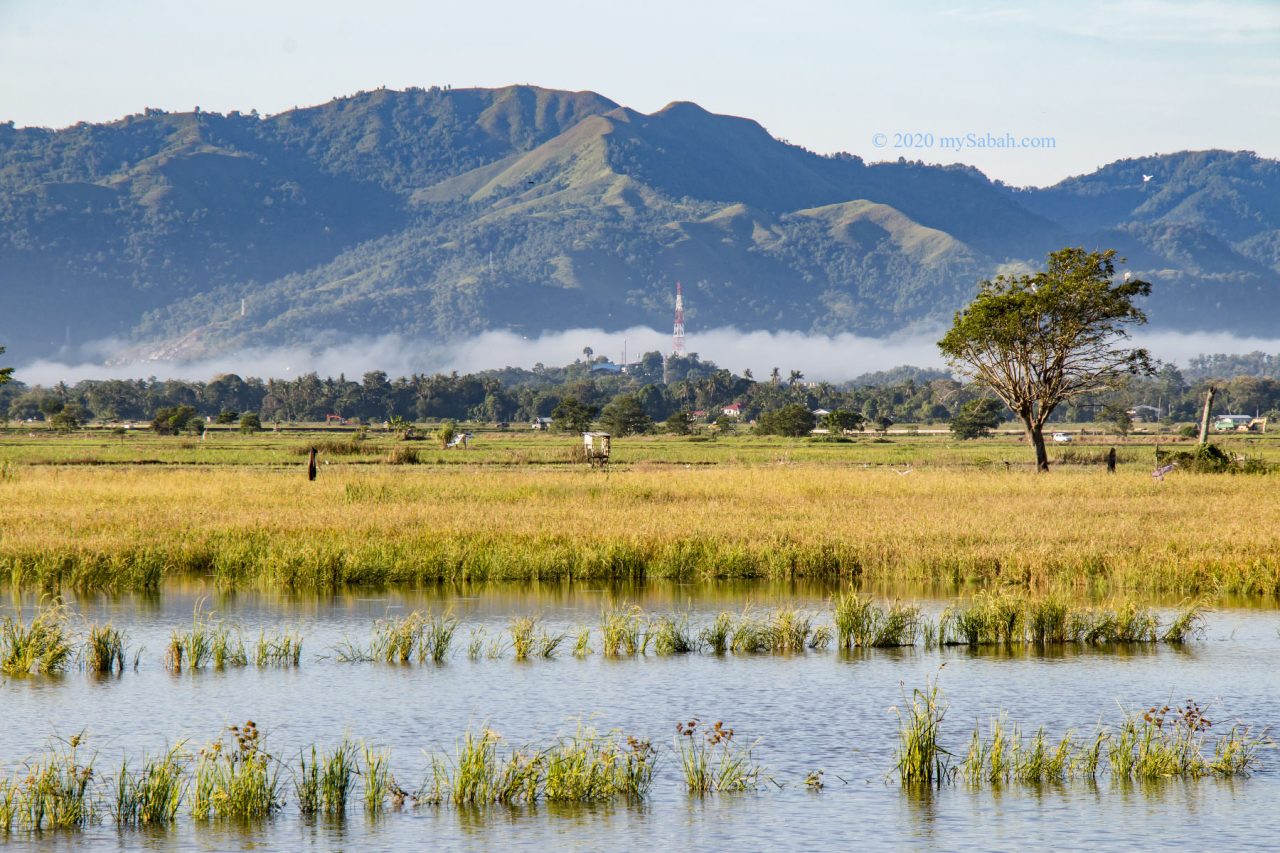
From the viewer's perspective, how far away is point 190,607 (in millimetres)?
25766

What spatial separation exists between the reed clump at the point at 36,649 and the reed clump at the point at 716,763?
8380mm

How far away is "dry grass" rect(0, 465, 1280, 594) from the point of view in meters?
28.5

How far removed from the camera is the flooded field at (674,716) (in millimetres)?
13680

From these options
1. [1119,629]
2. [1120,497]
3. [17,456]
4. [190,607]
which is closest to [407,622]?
[190,607]

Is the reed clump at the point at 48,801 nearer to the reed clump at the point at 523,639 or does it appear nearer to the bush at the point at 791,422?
the reed clump at the point at 523,639

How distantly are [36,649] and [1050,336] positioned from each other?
46292 millimetres

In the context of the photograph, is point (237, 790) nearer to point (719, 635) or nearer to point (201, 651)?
point (201, 651)

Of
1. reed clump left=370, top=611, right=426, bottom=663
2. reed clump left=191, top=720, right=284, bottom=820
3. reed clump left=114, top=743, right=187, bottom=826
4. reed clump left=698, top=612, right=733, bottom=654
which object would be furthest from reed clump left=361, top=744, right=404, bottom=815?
reed clump left=698, top=612, right=733, bottom=654

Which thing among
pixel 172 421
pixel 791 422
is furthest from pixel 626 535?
pixel 172 421

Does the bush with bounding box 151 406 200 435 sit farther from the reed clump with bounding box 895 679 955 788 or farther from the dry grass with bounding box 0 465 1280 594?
the reed clump with bounding box 895 679 955 788

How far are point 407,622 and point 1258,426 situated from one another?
16330 centimetres

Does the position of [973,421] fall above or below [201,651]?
above

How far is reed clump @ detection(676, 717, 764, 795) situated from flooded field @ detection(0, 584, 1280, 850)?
0.16 metres

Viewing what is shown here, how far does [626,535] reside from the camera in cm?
3212
